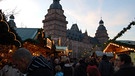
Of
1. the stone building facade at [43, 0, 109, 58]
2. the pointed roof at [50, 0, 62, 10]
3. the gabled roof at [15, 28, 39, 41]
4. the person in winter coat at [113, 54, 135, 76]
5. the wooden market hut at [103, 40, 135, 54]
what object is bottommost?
the person in winter coat at [113, 54, 135, 76]

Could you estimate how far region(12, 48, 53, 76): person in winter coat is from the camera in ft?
11.3

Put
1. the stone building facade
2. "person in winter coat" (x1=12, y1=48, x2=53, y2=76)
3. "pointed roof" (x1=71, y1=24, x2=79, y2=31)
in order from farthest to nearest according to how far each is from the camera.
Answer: "pointed roof" (x1=71, y1=24, x2=79, y2=31) < the stone building facade < "person in winter coat" (x1=12, y1=48, x2=53, y2=76)

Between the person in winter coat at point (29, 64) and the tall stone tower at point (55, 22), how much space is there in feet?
313

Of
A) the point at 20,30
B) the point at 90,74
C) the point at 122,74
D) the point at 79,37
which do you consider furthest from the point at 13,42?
the point at 79,37

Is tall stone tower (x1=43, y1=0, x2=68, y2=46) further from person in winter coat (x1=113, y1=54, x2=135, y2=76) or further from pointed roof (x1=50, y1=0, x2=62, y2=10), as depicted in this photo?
person in winter coat (x1=113, y1=54, x2=135, y2=76)

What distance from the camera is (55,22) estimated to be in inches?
4016

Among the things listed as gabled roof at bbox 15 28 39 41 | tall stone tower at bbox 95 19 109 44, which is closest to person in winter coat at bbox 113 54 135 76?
gabled roof at bbox 15 28 39 41

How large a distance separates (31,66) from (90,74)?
277 cm

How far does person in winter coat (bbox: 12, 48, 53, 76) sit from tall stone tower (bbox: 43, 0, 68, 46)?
95.5m

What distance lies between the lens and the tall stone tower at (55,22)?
101 m

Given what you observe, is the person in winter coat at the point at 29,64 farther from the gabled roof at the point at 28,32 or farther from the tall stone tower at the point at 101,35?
the tall stone tower at the point at 101,35

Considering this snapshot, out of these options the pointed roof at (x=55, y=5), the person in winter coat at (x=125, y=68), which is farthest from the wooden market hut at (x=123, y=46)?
the pointed roof at (x=55, y=5)

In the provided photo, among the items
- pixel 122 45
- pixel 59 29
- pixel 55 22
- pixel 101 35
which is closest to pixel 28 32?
pixel 122 45

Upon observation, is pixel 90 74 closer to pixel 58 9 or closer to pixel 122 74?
pixel 122 74
